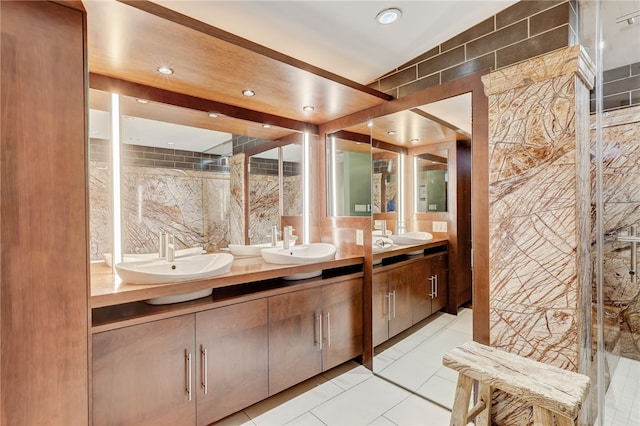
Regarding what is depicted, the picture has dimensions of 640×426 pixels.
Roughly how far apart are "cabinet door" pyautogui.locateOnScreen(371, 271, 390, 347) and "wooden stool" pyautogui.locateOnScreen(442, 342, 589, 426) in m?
0.89

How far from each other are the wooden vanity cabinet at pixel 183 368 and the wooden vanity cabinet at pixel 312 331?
0.31 ft

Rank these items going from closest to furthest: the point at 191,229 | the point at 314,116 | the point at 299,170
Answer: the point at 191,229 < the point at 314,116 < the point at 299,170

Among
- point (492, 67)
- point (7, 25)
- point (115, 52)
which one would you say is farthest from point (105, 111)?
point (492, 67)

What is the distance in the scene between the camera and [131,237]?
189cm

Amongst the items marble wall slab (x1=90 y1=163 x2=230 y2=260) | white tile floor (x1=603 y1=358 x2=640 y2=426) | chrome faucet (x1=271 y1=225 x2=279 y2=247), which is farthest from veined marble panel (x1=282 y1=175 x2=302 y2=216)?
white tile floor (x1=603 y1=358 x2=640 y2=426)

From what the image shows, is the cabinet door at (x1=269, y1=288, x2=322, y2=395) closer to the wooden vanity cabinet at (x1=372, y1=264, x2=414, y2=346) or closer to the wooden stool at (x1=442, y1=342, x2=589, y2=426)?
the wooden vanity cabinet at (x1=372, y1=264, x2=414, y2=346)

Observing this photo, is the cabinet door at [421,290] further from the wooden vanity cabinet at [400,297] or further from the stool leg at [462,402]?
the stool leg at [462,402]

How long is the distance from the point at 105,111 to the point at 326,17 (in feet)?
4.88

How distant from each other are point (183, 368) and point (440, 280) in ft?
5.78

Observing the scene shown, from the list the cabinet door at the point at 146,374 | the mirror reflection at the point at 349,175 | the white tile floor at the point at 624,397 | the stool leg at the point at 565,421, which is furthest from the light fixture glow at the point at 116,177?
the white tile floor at the point at 624,397

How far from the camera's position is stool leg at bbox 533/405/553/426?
123 centimetres

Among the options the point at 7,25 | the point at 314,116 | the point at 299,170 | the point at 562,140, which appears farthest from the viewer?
the point at 299,170

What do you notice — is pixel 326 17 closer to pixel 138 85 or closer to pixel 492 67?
pixel 492 67

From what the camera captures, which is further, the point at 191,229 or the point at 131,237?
the point at 191,229
